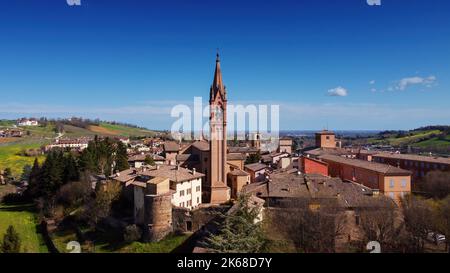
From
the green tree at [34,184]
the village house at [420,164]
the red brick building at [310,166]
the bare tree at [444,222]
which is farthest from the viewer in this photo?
the green tree at [34,184]

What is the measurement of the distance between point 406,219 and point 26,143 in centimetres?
12616

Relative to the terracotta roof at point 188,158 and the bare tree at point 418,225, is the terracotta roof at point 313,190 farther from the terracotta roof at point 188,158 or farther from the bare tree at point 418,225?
the terracotta roof at point 188,158

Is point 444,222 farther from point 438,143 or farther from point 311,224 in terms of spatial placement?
point 438,143

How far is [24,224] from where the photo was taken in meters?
47.4

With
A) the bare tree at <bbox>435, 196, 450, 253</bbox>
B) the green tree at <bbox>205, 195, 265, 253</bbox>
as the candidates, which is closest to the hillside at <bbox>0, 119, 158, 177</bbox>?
the green tree at <bbox>205, 195, 265, 253</bbox>

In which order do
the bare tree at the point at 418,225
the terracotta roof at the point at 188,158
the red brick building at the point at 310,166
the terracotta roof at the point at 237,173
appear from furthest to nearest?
the red brick building at the point at 310,166
the terracotta roof at the point at 188,158
the terracotta roof at the point at 237,173
the bare tree at the point at 418,225

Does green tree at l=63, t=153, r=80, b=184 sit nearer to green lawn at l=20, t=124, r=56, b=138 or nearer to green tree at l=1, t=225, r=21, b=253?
green tree at l=1, t=225, r=21, b=253

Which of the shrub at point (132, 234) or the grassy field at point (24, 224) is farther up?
the shrub at point (132, 234)

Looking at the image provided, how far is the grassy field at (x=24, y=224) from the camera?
40344mm

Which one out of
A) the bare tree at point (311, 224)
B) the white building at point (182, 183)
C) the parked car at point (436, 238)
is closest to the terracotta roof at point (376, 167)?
the parked car at point (436, 238)

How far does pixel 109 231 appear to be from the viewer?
1475 inches

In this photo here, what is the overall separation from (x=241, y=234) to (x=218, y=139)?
1809 centimetres

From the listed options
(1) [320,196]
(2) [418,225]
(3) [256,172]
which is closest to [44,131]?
(3) [256,172]
